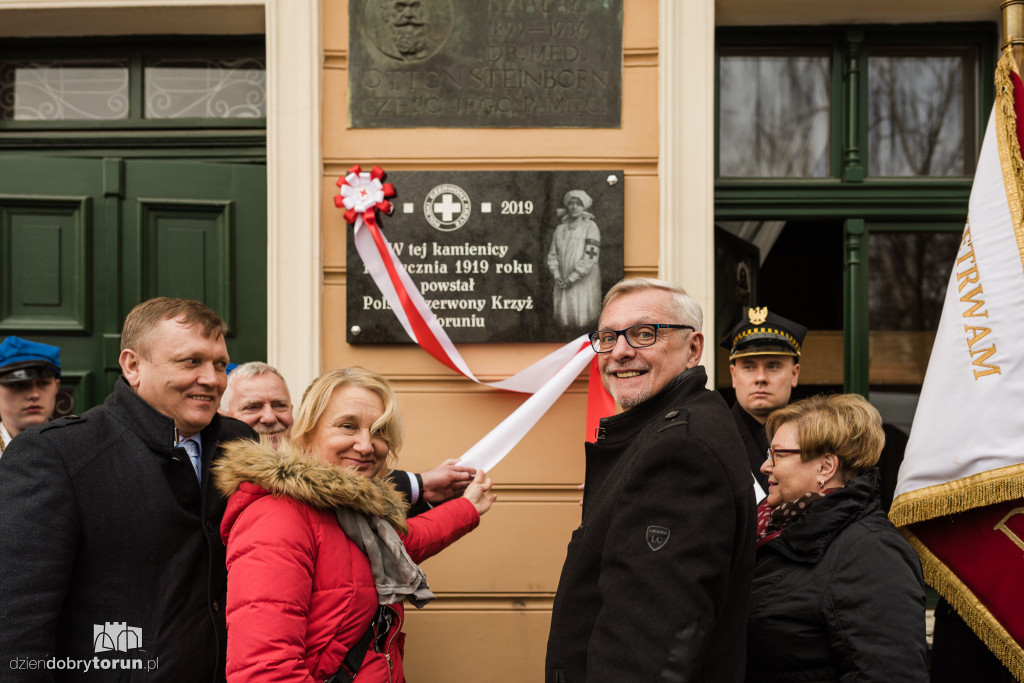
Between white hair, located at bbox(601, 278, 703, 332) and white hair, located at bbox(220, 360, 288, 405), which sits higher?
white hair, located at bbox(601, 278, 703, 332)

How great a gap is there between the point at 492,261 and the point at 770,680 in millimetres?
2224

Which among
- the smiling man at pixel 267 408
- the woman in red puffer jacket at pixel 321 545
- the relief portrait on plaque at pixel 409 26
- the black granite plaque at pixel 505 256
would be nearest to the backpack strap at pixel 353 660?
the woman in red puffer jacket at pixel 321 545

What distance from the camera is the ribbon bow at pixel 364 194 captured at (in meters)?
3.83

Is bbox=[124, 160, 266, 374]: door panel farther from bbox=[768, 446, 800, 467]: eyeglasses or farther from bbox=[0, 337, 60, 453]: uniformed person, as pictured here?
bbox=[768, 446, 800, 467]: eyeglasses

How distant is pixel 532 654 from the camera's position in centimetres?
376

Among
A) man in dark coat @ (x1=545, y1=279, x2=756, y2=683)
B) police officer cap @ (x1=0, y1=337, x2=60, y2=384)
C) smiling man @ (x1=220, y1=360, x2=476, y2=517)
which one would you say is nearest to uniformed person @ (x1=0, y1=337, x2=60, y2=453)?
police officer cap @ (x1=0, y1=337, x2=60, y2=384)

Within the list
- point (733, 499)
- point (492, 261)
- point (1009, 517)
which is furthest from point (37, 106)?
point (1009, 517)

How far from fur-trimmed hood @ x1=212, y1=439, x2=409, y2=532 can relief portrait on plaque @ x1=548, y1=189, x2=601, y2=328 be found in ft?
6.00

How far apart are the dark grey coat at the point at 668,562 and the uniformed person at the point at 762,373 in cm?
141

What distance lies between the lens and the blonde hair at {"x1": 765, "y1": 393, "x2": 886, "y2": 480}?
237cm

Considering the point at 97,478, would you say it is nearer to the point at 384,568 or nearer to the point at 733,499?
the point at 384,568

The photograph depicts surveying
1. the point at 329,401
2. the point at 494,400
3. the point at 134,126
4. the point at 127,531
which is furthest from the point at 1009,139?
the point at 134,126

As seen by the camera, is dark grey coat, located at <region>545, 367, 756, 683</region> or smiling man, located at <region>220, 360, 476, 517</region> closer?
dark grey coat, located at <region>545, 367, 756, 683</region>

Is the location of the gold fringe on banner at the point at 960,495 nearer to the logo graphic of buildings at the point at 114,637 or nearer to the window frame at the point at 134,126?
the logo graphic of buildings at the point at 114,637
